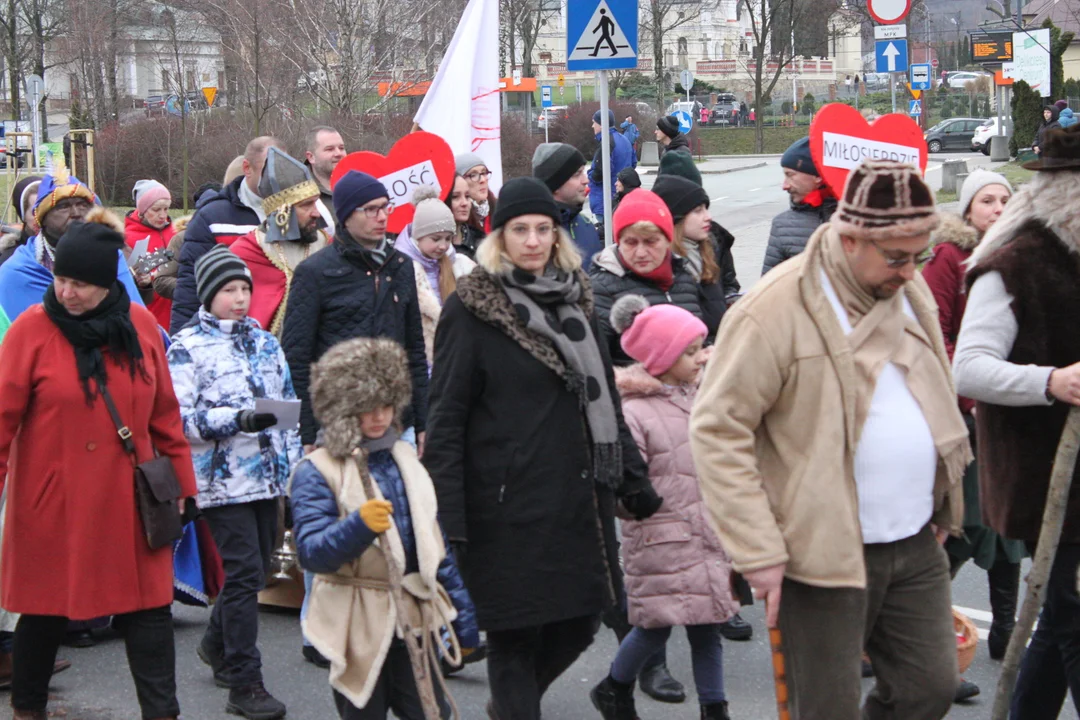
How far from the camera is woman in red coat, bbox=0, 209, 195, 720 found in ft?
15.4

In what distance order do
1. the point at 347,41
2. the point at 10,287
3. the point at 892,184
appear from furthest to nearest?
the point at 347,41, the point at 10,287, the point at 892,184

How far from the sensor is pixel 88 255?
4660 millimetres

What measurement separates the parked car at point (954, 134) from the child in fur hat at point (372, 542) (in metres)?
52.1

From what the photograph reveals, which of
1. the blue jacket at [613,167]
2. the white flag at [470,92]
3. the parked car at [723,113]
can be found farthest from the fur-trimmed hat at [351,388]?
the parked car at [723,113]

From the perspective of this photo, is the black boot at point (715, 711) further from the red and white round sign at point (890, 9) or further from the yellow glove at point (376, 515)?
the red and white round sign at point (890, 9)

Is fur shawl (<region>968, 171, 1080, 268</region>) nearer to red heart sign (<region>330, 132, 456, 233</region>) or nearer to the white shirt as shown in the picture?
the white shirt

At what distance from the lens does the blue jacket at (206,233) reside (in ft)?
21.2

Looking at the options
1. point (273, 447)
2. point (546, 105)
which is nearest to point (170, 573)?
point (273, 447)

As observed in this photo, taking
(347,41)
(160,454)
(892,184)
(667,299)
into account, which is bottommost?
(160,454)

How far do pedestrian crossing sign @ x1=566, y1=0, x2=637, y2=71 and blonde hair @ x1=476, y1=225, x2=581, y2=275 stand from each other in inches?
154

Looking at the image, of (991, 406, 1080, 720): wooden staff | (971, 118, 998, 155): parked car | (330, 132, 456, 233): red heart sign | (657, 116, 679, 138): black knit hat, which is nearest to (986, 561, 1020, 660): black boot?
(991, 406, 1080, 720): wooden staff

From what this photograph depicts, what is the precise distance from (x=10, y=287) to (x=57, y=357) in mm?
1424

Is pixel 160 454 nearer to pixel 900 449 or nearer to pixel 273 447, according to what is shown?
pixel 273 447

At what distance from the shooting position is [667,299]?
5633 millimetres
